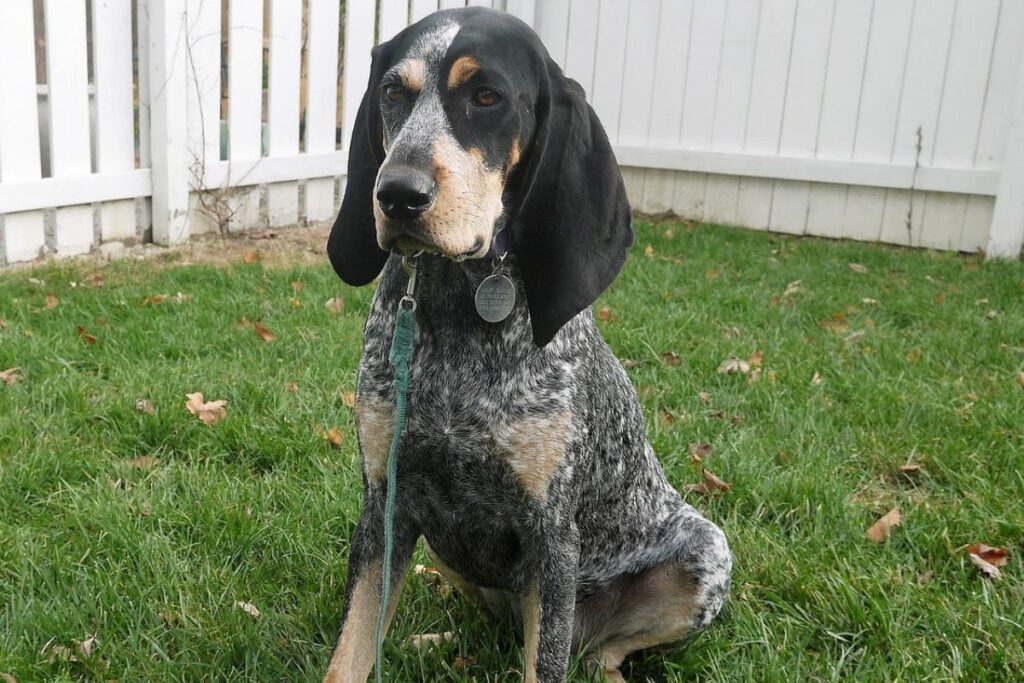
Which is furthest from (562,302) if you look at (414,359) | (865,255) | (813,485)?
(865,255)

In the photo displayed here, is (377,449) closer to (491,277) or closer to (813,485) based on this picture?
(491,277)

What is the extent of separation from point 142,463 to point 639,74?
21.4 ft

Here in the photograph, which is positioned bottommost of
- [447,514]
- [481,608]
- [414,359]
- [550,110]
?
[481,608]

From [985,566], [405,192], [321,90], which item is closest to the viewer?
[405,192]

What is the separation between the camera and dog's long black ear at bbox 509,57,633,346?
90.3 inches

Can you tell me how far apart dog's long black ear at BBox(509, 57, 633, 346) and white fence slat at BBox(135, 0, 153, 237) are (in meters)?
4.67

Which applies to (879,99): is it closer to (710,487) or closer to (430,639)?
(710,487)

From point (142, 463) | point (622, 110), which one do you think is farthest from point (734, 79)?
point (142, 463)

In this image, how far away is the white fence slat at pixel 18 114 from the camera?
543 centimetres

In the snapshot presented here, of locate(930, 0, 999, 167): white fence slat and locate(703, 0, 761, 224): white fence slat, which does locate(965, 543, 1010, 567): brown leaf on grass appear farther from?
locate(703, 0, 761, 224): white fence slat

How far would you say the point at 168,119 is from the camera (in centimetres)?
624

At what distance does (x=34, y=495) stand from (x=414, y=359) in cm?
172

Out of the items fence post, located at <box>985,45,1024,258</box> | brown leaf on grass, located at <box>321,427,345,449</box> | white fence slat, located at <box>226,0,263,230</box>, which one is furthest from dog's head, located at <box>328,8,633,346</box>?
fence post, located at <box>985,45,1024,258</box>

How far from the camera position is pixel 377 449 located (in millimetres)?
2432
